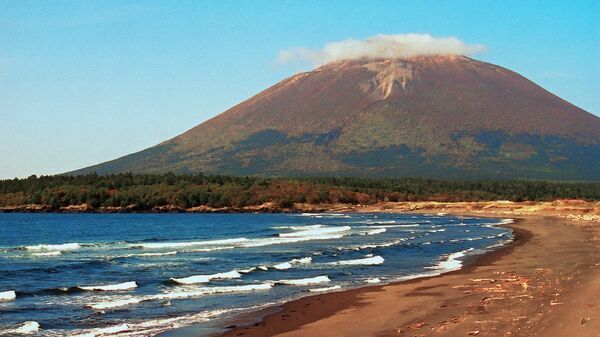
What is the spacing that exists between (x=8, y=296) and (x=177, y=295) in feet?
20.4

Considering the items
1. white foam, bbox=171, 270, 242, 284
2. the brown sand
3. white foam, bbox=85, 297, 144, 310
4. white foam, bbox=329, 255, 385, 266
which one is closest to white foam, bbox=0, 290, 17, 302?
white foam, bbox=85, 297, 144, 310

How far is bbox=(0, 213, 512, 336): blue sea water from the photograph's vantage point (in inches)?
977

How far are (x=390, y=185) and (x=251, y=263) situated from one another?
5219 inches

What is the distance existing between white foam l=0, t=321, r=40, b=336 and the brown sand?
5666 millimetres

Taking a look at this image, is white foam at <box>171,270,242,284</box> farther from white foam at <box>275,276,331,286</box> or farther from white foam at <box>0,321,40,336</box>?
white foam at <box>0,321,40,336</box>

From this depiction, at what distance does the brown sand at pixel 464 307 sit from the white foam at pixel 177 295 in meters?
4.01

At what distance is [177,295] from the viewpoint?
29.8 m

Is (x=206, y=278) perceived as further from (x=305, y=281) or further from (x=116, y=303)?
(x=116, y=303)

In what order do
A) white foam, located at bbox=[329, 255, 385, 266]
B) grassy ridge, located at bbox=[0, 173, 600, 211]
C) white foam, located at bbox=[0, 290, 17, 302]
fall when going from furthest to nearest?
grassy ridge, located at bbox=[0, 173, 600, 211] < white foam, located at bbox=[329, 255, 385, 266] < white foam, located at bbox=[0, 290, 17, 302]

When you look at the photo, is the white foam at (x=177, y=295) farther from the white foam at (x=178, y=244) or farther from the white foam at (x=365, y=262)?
the white foam at (x=178, y=244)

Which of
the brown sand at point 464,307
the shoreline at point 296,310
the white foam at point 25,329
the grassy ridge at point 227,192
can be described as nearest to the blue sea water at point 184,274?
the white foam at point 25,329

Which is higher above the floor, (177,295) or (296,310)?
(177,295)

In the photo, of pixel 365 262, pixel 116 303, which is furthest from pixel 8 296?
pixel 365 262

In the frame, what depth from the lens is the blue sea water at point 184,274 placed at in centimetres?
2483
